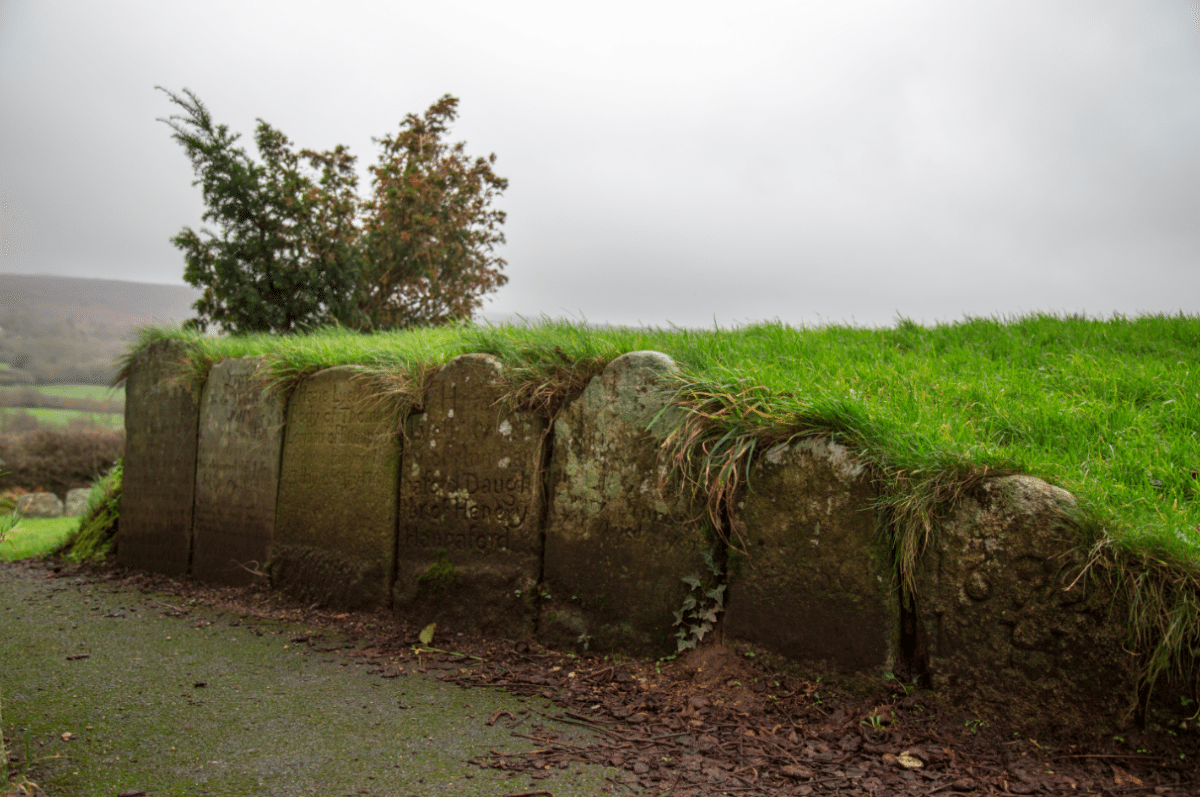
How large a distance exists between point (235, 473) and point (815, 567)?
397cm

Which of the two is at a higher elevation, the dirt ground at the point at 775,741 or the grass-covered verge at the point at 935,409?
the grass-covered verge at the point at 935,409

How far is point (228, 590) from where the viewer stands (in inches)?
201

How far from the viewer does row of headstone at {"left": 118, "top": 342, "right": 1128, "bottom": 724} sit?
2.92 m

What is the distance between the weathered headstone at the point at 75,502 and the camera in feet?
37.4

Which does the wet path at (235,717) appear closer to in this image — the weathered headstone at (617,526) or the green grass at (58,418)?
the weathered headstone at (617,526)

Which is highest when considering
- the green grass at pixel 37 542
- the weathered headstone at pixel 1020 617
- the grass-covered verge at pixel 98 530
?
the weathered headstone at pixel 1020 617

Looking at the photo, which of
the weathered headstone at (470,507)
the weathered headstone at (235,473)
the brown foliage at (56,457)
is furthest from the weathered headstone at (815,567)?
the brown foliage at (56,457)

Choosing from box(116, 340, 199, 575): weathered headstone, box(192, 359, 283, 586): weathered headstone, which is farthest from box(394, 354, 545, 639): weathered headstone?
box(116, 340, 199, 575): weathered headstone

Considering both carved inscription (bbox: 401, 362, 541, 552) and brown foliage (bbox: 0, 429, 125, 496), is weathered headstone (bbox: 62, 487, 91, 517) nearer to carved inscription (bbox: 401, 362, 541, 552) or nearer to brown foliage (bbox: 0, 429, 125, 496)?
brown foliage (bbox: 0, 429, 125, 496)

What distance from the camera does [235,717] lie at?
310 cm

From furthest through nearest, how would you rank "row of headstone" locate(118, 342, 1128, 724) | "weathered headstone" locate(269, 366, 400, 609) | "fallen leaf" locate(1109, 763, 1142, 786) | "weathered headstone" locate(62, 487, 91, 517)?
"weathered headstone" locate(62, 487, 91, 517), "weathered headstone" locate(269, 366, 400, 609), "row of headstone" locate(118, 342, 1128, 724), "fallen leaf" locate(1109, 763, 1142, 786)

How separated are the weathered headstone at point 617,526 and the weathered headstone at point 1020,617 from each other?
1.04 m

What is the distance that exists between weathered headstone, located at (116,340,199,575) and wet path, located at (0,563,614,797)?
1.19 m

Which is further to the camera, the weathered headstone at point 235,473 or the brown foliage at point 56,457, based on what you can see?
the brown foliage at point 56,457
